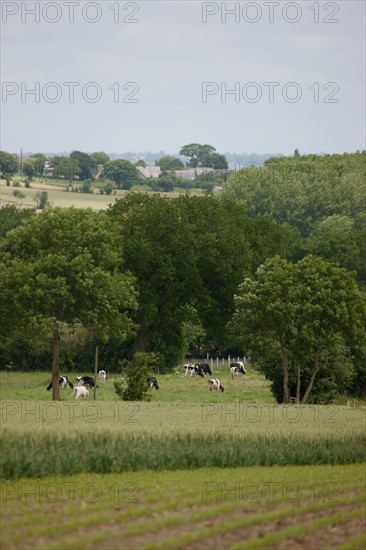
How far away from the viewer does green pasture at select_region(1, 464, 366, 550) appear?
22953mm

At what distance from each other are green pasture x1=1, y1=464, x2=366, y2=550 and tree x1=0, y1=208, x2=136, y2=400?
1398 inches

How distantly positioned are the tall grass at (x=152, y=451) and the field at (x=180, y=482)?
4 centimetres

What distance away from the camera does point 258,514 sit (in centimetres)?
2550

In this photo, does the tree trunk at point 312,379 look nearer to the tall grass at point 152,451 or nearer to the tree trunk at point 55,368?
the tree trunk at point 55,368

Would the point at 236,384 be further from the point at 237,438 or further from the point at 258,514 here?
the point at 258,514

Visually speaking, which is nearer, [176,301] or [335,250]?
[176,301]

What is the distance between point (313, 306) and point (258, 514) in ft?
145

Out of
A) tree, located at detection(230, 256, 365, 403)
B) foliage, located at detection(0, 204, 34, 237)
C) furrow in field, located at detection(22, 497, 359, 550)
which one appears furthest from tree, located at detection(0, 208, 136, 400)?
foliage, located at detection(0, 204, 34, 237)

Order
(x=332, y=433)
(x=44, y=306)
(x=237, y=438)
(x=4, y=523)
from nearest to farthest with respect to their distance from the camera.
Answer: (x=4, y=523) < (x=237, y=438) < (x=332, y=433) < (x=44, y=306)

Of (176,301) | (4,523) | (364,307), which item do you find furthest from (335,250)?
(4,523)

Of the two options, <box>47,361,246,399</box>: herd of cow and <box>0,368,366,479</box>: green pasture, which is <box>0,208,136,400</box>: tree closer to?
<box>47,361,246,399</box>: herd of cow

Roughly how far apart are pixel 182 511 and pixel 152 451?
789 cm

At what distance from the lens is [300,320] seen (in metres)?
69.6

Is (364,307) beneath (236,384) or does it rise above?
above
